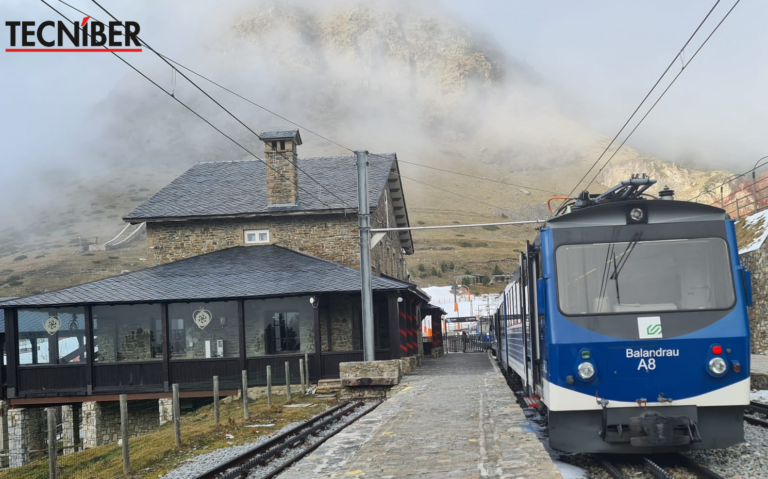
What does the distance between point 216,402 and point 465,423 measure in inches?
232

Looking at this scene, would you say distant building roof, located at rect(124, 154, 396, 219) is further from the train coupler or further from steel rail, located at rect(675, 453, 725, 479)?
the train coupler

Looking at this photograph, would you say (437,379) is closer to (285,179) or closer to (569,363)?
(285,179)

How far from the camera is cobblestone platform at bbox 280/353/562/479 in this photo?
7824 mm

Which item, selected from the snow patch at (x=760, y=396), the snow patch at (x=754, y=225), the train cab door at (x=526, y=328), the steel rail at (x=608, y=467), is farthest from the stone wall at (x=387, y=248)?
the steel rail at (x=608, y=467)

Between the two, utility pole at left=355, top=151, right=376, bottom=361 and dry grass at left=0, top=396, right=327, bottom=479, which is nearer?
dry grass at left=0, top=396, right=327, bottom=479

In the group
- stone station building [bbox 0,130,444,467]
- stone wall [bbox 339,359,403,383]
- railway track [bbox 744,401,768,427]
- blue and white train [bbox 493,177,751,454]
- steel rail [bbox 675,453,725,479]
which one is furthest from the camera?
stone station building [bbox 0,130,444,467]

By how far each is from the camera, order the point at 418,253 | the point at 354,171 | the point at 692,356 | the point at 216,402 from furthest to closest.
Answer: the point at 418,253 < the point at 354,171 < the point at 216,402 < the point at 692,356

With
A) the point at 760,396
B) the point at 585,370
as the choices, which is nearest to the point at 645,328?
the point at 585,370

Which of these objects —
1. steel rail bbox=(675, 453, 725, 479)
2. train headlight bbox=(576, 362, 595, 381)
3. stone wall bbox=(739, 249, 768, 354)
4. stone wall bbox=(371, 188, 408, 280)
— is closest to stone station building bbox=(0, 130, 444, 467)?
stone wall bbox=(371, 188, 408, 280)

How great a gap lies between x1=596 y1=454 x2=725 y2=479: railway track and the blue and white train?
0.89ft

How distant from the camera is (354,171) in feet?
98.2

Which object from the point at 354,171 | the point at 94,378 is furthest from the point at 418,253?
the point at 94,378

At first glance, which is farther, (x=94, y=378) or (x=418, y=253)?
(x=418, y=253)

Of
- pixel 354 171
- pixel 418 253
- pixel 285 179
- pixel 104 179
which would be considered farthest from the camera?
pixel 104 179
